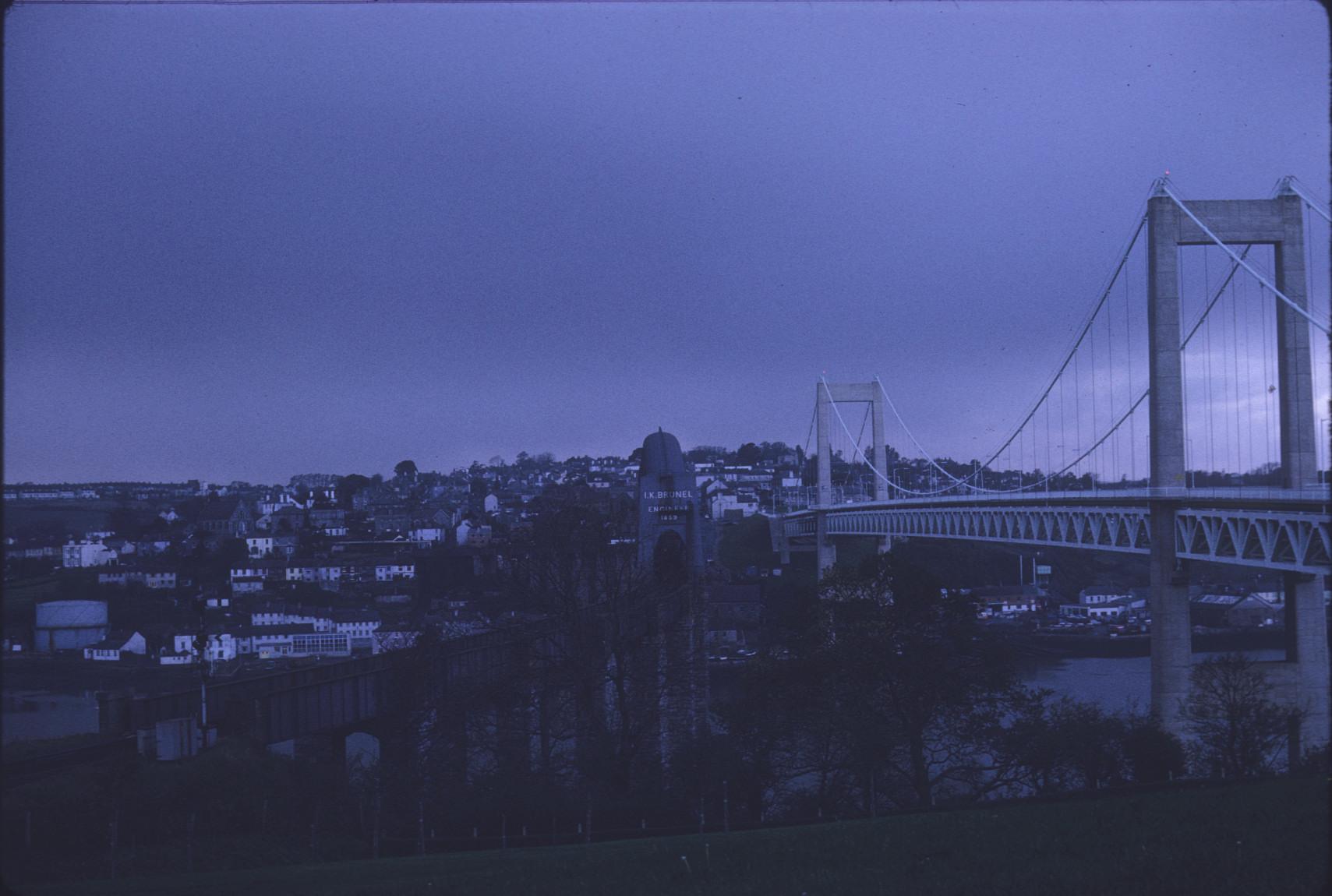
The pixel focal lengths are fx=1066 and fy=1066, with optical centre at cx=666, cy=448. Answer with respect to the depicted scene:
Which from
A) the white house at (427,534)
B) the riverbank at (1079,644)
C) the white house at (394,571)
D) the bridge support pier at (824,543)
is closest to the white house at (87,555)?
the white house at (394,571)

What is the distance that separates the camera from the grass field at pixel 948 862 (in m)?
6.04

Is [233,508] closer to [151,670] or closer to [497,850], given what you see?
[151,670]

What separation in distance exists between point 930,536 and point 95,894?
2513 centimetres

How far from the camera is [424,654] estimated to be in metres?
18.2

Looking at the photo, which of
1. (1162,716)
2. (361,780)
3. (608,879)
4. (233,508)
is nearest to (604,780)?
(361,780)

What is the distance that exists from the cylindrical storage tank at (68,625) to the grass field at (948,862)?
11267 mm

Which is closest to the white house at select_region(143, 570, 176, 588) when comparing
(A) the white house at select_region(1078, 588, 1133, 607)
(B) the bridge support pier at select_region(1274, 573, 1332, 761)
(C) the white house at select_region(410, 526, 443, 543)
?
(C) the white house at select_region(410, 526, 443, 543)

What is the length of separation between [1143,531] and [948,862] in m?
13.1

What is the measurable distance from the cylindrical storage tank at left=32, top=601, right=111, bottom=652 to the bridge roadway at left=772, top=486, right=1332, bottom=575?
60.3 ft

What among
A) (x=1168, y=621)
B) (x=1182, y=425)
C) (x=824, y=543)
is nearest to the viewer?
(x=1168, y=621)

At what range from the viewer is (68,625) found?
61.9ft

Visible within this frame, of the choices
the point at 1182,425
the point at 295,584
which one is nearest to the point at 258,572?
Answer: the point at 295,584

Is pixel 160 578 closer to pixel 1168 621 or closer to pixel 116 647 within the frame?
pixel 116 647

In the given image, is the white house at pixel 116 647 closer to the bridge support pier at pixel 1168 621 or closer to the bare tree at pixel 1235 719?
the bridge support pier at pixel 1168 621
